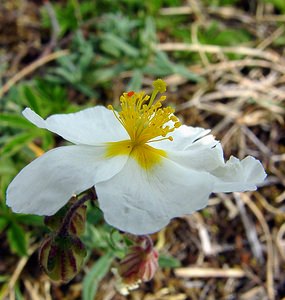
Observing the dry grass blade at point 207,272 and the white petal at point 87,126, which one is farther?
the dry grass blade at point 207,272

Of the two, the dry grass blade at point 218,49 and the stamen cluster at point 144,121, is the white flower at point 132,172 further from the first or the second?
→ the dry grass blade at point 218,49

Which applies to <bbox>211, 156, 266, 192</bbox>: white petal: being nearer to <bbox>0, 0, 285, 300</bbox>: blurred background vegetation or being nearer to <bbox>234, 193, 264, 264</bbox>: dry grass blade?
<bbox>0, 0, 285, 300</bbox>: blurred background vegetation

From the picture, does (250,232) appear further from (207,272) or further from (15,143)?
(15,143)

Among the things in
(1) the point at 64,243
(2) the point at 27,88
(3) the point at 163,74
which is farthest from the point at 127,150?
(3) the point at 163,74

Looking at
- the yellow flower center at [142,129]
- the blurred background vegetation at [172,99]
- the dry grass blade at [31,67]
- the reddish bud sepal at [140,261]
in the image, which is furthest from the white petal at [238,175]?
the dry grass blade at [31,67]

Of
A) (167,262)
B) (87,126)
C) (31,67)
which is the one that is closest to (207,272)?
(167,262)

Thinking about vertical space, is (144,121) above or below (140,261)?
above
